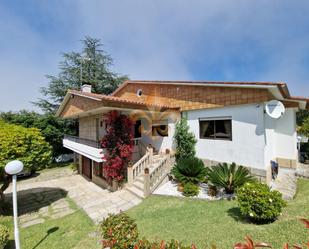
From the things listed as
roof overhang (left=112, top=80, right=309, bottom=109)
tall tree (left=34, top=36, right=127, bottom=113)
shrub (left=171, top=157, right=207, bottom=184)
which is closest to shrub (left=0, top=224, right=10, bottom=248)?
shrub (left=171, top=157, right=207, bottom=184)

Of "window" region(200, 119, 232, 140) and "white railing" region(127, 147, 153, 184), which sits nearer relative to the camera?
"window" region(200, 119, 232, 140)

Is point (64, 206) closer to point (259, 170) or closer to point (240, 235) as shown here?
point (240, 235)

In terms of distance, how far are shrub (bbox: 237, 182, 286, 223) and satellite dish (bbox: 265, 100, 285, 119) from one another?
388cm

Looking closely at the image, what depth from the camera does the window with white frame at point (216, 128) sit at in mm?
10086

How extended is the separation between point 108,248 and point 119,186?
23.9 ft

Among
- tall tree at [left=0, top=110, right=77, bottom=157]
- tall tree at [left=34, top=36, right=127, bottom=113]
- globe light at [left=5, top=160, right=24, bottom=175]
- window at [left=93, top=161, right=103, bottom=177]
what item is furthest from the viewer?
tall tree at [left=34, top=36, right=127, bottom=113]

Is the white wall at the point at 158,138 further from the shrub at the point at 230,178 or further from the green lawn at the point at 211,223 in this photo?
the green lawn at the point at 211,223

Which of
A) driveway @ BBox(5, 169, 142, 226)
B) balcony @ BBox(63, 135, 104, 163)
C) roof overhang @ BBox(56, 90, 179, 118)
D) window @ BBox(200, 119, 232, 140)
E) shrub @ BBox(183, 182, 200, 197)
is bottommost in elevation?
driveway @ BBox(5, 169, 142, 226)

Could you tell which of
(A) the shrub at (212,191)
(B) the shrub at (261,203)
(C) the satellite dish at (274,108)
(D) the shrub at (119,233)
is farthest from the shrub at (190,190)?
(C) the satellite dish at (274,108)

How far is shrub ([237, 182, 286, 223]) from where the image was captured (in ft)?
17.6

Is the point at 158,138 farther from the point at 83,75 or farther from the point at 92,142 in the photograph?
the point at 83,75

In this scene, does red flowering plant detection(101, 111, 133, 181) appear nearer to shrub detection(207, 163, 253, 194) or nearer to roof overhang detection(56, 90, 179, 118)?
roof overhang detection(56, 90, 179, 118)

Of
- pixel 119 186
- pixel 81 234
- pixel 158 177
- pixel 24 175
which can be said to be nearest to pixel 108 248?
pixel 81 234

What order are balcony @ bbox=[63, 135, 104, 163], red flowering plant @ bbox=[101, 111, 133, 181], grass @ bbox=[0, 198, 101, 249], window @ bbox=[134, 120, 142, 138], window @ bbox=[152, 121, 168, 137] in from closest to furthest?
grass @ bbox=[0, 198, 101, 249] < red flowering plant @ bbox=[101, 111, 133, 181] < balcony @ bbox=[63, 135, 104, 163] < window @ bbox=[152, 121, 168, 137] < window @ bbox=[134, 120, 142, 138]
